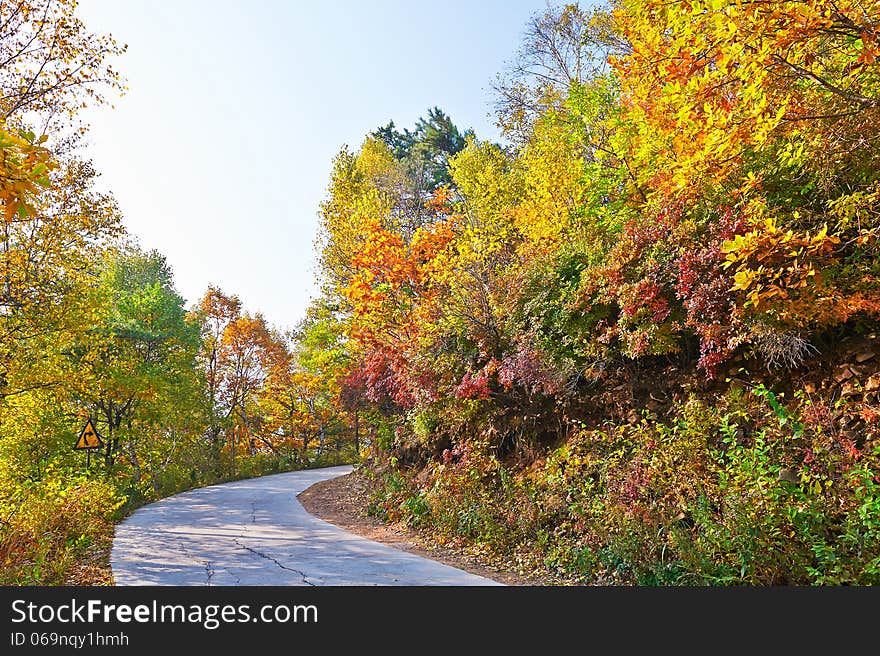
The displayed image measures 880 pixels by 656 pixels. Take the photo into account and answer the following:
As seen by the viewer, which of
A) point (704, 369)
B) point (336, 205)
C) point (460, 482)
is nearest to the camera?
point (704, 369)

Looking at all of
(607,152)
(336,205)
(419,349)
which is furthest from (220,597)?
(336,205)

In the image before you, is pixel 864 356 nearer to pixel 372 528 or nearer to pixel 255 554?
pixel 255 554

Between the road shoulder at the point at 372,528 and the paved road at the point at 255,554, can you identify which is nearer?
the paved road at the point at 255,554

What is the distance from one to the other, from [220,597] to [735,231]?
599 centimetres

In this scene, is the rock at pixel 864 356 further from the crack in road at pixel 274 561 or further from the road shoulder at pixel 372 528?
the crack in road at pixel 274 561

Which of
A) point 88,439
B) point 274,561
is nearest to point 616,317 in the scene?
point 274,561

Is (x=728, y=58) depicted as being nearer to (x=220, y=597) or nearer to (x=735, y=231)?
(x=735, y=231)

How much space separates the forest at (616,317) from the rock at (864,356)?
22mm

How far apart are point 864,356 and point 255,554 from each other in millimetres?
7737

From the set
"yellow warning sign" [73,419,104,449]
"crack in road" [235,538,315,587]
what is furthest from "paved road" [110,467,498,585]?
"yellow warning sign" [73,419,104,449]

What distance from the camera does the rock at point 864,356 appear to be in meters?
5.71

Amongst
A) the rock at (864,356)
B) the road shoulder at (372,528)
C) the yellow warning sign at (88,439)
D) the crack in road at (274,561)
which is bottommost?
the road shoulder at (372,528)

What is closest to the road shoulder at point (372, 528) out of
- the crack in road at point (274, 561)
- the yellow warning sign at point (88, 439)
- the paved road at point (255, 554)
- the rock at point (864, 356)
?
the paved road at point (255, 554)

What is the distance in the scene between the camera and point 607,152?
32.5 ft
